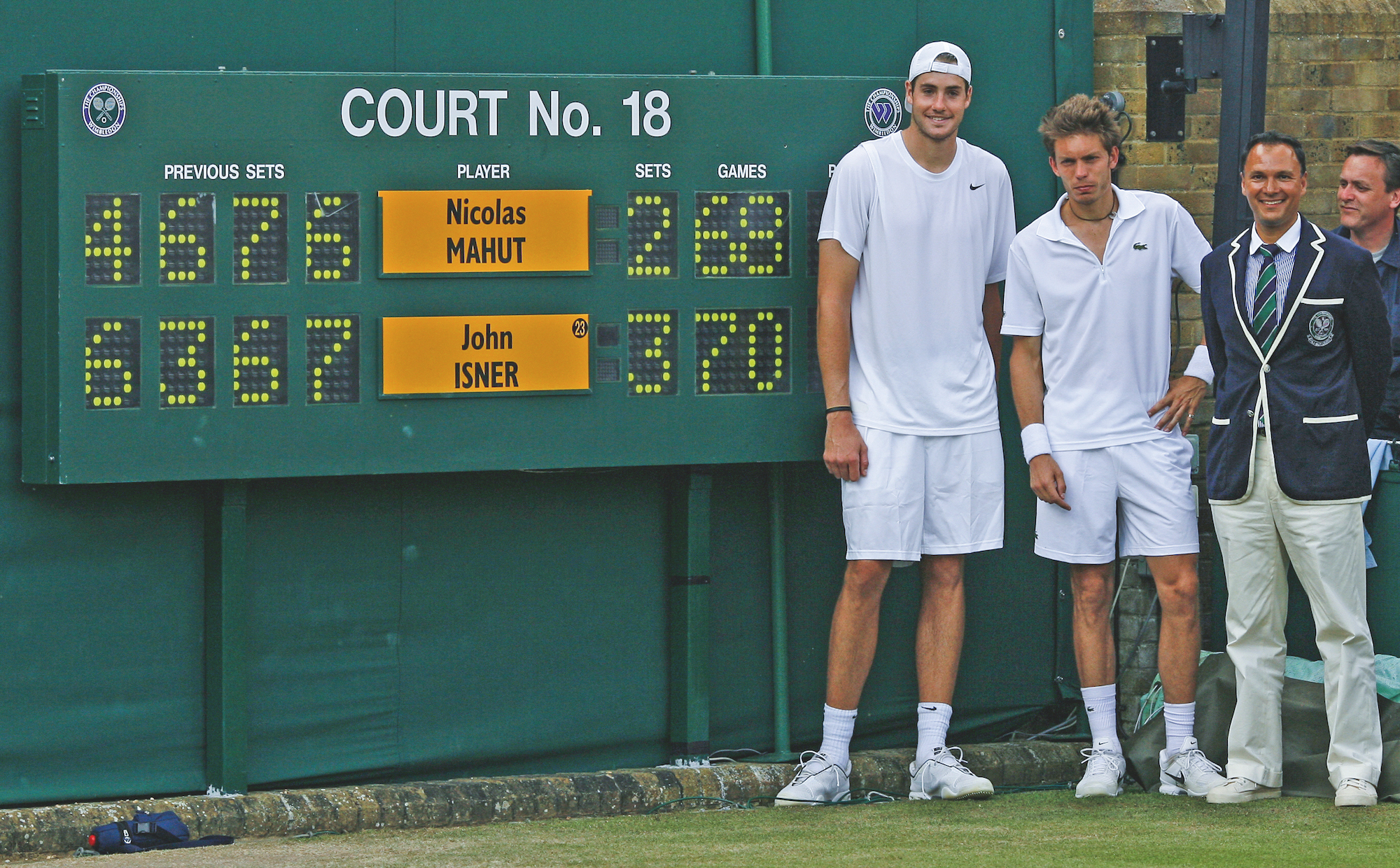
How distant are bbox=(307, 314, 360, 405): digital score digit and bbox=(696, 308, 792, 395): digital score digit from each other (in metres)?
1.08

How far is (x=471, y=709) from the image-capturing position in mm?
6078

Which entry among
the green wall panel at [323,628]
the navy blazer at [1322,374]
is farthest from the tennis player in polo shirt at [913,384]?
the green wall panel at [323,628]

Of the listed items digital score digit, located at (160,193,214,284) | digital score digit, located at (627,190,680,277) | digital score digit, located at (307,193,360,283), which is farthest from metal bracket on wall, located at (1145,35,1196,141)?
digital score digit, located at (160,193,214,284)

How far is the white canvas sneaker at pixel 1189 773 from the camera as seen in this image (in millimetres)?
5609

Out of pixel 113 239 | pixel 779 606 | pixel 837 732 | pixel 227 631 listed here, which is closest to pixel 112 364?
pixel 113 239

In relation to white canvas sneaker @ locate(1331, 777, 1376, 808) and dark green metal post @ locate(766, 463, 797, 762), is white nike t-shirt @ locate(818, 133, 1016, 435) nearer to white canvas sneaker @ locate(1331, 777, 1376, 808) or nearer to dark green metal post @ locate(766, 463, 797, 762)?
dark green metal post @ locate(766, 463, 797, 762)

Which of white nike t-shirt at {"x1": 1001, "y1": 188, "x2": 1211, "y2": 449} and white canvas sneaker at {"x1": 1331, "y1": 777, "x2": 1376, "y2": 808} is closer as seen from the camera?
white canvas sneaker at {"x1": 1331, "y1": 777, "x2": 1376, "y2": 808}

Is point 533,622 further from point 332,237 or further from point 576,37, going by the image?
point 576,37

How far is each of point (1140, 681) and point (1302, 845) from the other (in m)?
1.74

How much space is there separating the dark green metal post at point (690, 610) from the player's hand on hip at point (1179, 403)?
147 centimetres

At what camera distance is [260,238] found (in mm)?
5445

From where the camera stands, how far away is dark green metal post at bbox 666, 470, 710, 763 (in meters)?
6.09

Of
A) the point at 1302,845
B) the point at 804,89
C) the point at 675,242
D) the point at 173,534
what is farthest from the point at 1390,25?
the point at 173,534

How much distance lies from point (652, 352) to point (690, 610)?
917mm
